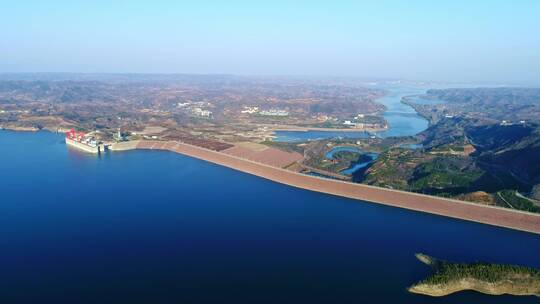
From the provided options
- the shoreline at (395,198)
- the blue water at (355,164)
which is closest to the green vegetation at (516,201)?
the shoreline at (395,198)

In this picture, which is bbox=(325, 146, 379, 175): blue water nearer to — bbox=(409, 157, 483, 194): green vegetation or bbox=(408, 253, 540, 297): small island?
bbox=(409, 157, 483, 194): green vegetation

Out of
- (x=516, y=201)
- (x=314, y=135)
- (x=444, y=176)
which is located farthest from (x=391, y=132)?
(x=516, y=201)

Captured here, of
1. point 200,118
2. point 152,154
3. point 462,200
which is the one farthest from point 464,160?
point 200,118

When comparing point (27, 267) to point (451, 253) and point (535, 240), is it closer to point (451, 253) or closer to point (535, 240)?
point (451, 253)

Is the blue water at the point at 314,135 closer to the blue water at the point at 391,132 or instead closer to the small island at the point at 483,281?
the blue water at the point at 391,132

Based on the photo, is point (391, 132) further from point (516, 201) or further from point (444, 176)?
point (516, 201)

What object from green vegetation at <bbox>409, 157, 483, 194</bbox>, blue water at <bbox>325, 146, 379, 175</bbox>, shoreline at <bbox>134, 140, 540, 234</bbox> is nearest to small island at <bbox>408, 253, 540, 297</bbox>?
shoreline at <bbox>134, 140, 540, 234</bbox>
